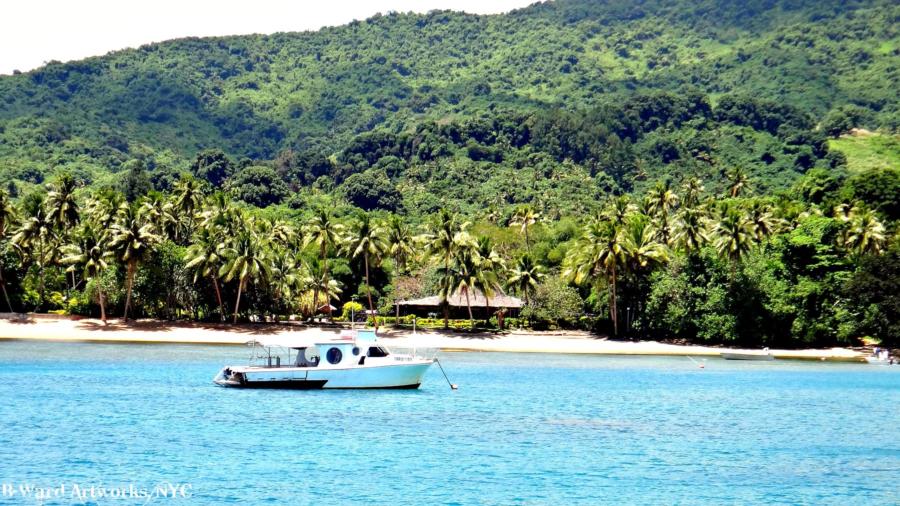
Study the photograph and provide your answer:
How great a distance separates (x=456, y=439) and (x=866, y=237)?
67376 mm

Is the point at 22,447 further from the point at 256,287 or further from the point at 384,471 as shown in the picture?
the point at 256,287

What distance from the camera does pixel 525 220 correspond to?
433ft

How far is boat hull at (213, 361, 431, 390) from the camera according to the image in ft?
183

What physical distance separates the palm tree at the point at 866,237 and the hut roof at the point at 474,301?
31745 millimetres

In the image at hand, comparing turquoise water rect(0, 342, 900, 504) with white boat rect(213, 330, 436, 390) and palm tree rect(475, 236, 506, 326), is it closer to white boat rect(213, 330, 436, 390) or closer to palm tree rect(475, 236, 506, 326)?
white boat rect(213, 330, 436, 390)

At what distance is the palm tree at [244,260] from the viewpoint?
311 feet

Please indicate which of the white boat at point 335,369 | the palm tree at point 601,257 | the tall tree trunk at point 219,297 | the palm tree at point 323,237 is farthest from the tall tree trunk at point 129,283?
the white boat at point 335,369

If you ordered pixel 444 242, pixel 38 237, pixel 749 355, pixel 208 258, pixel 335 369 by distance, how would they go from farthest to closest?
1. pixel 444 242
2. pixel 38 237
3. pixel 208 258
4. pixel 749 355
5. pixel 335 369

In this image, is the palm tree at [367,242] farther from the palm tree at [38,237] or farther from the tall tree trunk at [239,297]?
the palm tree at [38,237]

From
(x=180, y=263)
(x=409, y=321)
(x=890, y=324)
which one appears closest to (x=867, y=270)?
(x=890, y=324)

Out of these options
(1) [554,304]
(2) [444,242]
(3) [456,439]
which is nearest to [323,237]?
(2) [444,242]

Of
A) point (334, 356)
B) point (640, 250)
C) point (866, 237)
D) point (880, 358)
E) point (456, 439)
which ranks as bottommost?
point (456, 439)

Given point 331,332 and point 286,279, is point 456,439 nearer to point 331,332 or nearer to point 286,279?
point 331,332

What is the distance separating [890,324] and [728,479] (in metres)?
57.4
